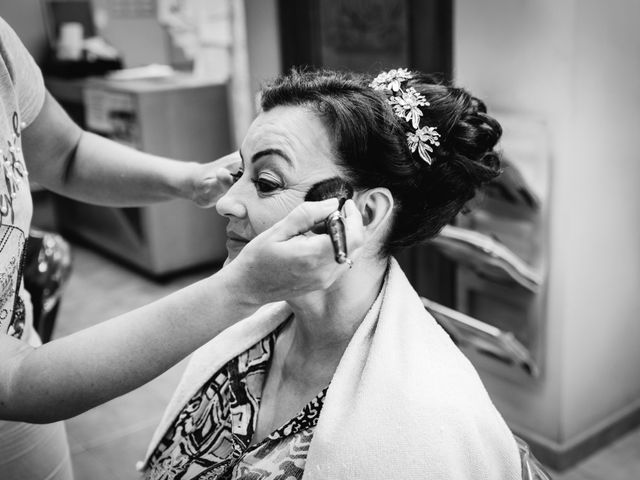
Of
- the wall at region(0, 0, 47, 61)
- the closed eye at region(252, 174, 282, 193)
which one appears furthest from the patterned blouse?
the wall at region(0, 0, 47, 61)

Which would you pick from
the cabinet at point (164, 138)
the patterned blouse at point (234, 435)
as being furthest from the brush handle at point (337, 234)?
the cabinet at point (164, 138)

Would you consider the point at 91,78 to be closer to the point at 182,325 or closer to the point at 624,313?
the point at 624,313

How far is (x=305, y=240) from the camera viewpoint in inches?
40.0

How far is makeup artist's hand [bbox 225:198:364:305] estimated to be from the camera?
1010 mm

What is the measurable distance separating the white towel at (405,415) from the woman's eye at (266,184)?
0.99ft

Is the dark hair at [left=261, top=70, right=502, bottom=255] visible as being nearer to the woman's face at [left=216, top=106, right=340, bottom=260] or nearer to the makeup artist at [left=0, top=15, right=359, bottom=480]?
the woman's face at [left=216, top=106, right=340, bottom=260]

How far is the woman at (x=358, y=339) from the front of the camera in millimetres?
1268

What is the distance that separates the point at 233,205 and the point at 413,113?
0.38 metres

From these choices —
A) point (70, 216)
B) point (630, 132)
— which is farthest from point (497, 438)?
point (70, 216)

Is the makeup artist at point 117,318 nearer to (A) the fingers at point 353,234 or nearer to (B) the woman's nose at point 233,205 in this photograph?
(A) the fingers at point 353,234

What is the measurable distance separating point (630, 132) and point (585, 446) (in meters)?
1.18

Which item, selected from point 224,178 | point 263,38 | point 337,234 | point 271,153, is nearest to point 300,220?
point 337,234

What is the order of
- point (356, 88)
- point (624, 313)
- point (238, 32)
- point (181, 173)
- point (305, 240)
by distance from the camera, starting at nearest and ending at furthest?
1. point (305, 240)
2. point (356, 88)
3. point (181, 173)
4. point (624, 313)
5. point (238, 32)

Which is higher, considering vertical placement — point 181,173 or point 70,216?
point 181,173
